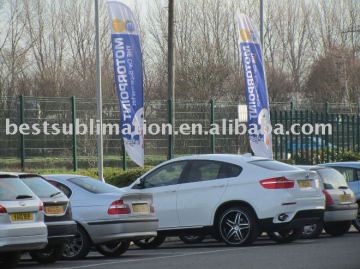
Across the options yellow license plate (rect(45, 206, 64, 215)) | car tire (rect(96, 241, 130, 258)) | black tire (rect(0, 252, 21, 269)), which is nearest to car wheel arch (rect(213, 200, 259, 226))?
car tire (rect(96, 241, 130, 258))

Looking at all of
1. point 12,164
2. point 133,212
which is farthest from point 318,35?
point 133,212

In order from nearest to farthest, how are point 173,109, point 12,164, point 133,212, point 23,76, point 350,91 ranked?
1. point 133,212
2. point 12,164
3. point 173,109
4. point 23,76
5. point 350,91

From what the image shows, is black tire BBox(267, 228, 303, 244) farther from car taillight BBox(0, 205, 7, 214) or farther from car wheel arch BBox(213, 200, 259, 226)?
car taillight BBox(0, 205, 7, 214)

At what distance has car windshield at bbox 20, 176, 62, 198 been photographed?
51.7 feet

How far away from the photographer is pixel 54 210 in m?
15.6

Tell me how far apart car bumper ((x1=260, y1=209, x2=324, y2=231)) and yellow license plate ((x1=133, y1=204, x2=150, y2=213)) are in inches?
91.4

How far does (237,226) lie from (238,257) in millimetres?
2362

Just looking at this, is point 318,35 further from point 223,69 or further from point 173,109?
point 173,109

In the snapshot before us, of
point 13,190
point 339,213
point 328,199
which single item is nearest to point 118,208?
point 13,190

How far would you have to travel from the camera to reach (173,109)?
32.2 metres

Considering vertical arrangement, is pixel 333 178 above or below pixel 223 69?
below

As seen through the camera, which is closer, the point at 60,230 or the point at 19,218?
the point at 19,218

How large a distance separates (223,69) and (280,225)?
1523 inches

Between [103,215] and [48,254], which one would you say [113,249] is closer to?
[103,215]
